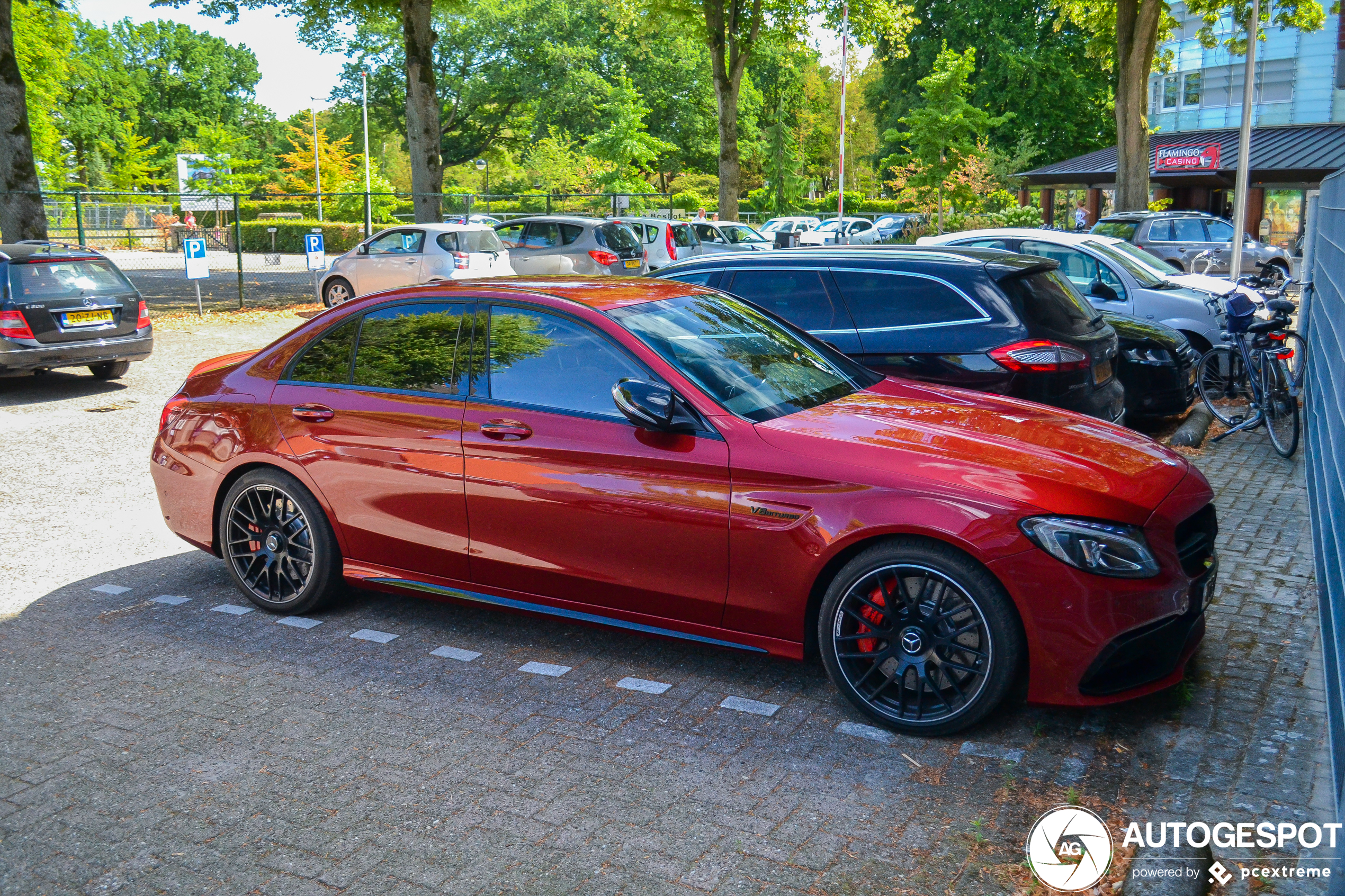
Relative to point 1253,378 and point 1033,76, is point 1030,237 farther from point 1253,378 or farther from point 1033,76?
point 1033,76

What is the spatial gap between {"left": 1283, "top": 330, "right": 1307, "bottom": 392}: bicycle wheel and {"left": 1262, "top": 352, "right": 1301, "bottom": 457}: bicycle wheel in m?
0.27

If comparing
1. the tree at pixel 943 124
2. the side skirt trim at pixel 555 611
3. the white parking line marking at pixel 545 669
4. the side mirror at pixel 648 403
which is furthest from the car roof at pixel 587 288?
the tree at pixel 943 124

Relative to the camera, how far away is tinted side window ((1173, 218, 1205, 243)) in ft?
80.5

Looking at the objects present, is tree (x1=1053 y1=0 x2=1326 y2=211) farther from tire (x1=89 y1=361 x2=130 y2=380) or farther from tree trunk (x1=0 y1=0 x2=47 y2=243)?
tree trunk (x1=0 y1=0 x2=47 y2=243)

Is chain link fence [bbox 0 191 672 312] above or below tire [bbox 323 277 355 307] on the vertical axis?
above

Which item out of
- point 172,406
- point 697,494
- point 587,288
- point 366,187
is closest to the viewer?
point 697,494

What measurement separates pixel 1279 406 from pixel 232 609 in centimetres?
830

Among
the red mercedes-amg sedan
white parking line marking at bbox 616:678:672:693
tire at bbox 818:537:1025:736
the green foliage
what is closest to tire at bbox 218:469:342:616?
the red mercedes-amg sedan

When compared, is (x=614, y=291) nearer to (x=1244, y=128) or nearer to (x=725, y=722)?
(x=725, y=722)

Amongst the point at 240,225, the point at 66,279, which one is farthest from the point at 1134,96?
the point at 240,225

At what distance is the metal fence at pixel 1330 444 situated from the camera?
12.2 feet

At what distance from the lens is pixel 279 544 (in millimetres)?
5590

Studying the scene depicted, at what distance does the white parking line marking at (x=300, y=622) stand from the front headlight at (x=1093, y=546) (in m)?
3.44

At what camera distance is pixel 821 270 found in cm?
759
